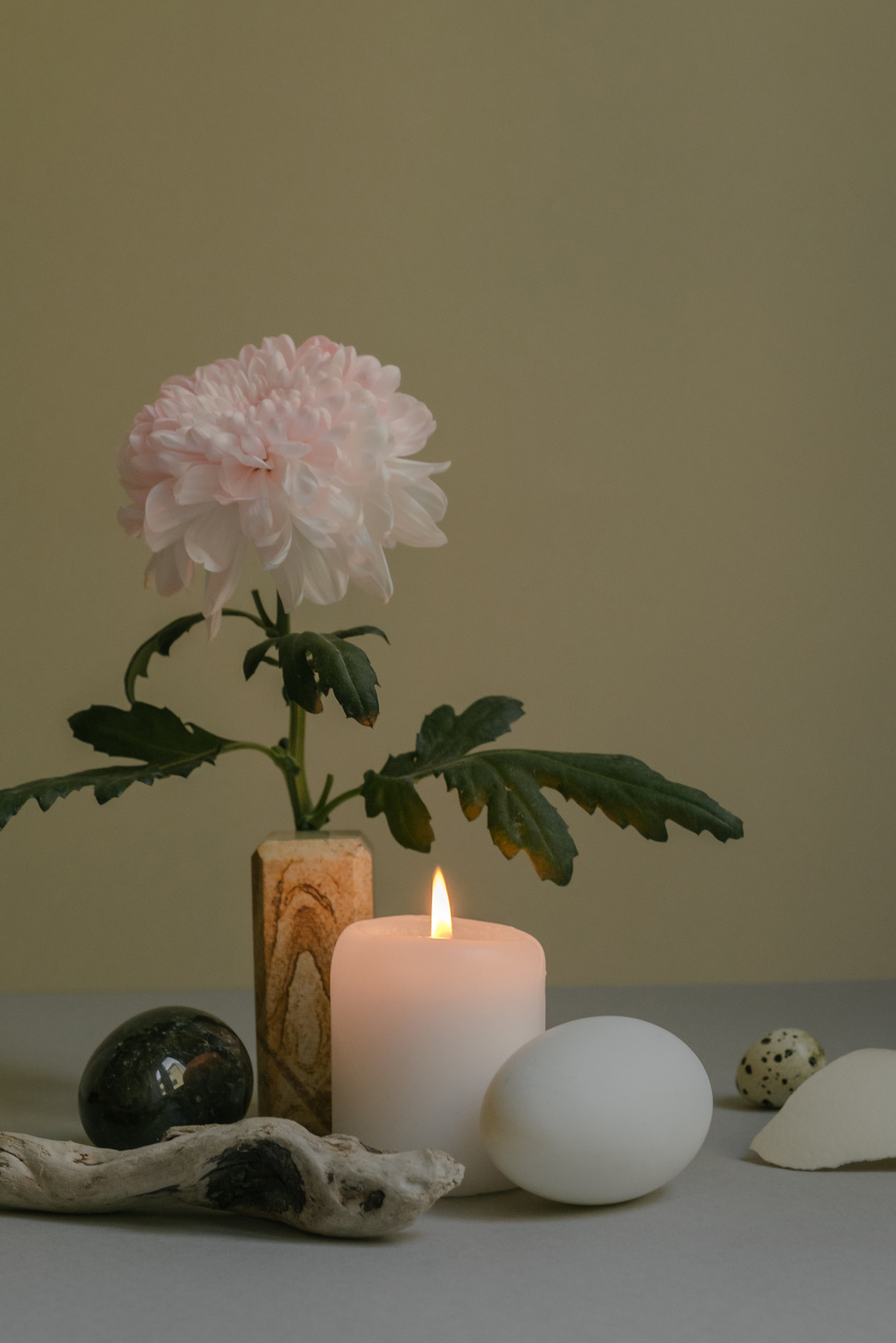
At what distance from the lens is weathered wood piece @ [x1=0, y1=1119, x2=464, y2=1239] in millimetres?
521

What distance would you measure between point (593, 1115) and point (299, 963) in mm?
181

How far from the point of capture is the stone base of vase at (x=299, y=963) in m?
0.65

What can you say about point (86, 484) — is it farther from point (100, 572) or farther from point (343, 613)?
point (343, 613)

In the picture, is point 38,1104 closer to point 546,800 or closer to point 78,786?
point 78,786

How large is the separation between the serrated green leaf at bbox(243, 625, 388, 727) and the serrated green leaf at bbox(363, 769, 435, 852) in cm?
5

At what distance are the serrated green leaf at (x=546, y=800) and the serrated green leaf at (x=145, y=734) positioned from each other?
100 millimetres

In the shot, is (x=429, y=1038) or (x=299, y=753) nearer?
(x=429, y=1038)

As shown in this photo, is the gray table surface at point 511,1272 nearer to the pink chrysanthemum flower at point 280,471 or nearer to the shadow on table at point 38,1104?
the shadow on table at point 38,1104

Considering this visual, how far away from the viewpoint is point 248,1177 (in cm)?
54

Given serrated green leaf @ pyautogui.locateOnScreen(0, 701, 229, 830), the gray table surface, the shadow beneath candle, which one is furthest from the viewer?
serrated green leaf @ pyautogui.locateOnScreen(0, 701, 229, 830)

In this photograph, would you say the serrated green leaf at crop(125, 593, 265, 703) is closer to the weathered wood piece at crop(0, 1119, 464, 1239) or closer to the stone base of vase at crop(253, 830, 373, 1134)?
the stone base of vase at crop(253, 830, 373, 1134)

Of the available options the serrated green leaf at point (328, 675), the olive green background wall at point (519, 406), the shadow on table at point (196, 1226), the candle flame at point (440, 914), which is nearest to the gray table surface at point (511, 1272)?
the shadow on table at point (196, 1226)

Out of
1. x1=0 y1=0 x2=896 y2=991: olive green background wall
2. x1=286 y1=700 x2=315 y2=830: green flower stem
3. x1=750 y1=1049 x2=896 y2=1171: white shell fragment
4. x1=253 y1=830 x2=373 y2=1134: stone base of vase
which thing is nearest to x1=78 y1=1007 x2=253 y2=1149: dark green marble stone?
x1=253 y1=830 x2=373 y2=1134: stone base of vase

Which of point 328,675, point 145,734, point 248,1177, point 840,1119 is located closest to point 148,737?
point 145,734
